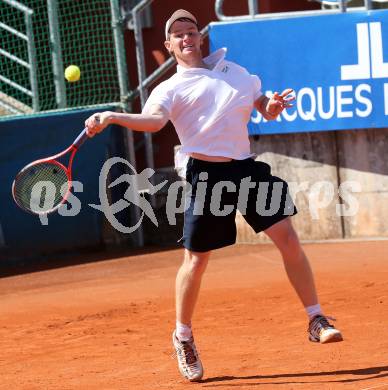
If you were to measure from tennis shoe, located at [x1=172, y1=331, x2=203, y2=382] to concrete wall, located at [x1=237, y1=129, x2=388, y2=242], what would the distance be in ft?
17.1

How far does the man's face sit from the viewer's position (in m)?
5.65

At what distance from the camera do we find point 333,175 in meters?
10.7

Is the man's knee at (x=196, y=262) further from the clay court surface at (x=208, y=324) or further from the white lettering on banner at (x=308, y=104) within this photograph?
the white lettering on banner at (x=308, y=104)

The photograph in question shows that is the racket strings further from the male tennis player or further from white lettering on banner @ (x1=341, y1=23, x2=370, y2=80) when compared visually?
white lettering on banner @ (x1=341, y1=23, x2=370, y2=80)

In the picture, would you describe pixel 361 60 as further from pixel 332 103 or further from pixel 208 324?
pixel 208 324

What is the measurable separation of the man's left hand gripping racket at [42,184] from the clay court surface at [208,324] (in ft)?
3.12

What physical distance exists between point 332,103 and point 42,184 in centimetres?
371

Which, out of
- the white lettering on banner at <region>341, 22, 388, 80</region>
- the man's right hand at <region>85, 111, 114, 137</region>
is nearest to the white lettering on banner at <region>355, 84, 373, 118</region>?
the white lettering on banner at <region>341, 22, 388, 80</region>

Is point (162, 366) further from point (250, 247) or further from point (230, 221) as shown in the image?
point (250, 247)

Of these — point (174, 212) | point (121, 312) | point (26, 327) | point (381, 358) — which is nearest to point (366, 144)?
point (174, 212)

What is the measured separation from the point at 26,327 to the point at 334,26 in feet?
15.1

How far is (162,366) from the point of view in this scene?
6.07 metres

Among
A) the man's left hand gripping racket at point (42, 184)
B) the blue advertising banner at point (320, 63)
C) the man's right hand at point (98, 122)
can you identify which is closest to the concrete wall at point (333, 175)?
the blue advertising banner at point (320, 63)

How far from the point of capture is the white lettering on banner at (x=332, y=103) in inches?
404
